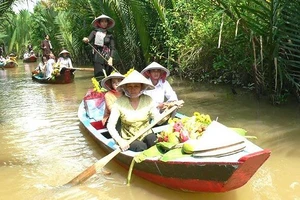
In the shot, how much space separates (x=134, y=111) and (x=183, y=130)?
0.69 metres

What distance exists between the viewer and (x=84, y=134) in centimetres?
610

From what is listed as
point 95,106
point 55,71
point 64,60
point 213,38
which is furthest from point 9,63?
point 95,106

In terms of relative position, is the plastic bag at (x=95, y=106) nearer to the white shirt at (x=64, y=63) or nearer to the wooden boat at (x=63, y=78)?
the wooden boat at (x=63, y=78)

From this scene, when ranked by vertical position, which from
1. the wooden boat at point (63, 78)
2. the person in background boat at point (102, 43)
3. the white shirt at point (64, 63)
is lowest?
the wooden boat at point (63, 78)

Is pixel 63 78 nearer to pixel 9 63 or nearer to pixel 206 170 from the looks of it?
pixel 206 170

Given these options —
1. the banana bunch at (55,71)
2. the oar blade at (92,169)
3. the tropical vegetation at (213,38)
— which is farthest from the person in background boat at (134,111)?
the banana bunch at (55,71)

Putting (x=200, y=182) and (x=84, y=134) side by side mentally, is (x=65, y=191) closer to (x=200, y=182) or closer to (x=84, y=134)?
(x=200, y=182)

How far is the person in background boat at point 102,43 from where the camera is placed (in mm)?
7812

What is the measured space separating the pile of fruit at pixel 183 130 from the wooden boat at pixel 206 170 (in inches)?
12.2

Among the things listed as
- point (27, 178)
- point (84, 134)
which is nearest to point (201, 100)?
point (84, 134)

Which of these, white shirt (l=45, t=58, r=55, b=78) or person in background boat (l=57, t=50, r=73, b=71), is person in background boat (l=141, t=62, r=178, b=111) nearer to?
person in background boat (l=57, t=50, r=73, b=71)

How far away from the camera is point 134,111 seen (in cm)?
420

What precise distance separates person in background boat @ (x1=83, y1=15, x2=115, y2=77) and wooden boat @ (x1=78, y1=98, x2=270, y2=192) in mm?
4395

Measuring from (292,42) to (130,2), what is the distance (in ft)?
16.1
